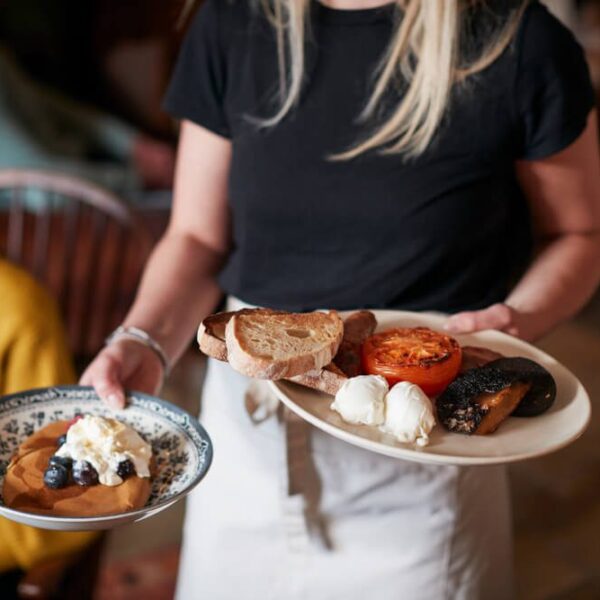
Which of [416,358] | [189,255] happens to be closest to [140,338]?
[189,255]

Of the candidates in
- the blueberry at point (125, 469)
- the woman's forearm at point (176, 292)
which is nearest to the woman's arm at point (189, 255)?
the woman's forearm at point (176, 292)

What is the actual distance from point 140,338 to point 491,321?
1.47 feet

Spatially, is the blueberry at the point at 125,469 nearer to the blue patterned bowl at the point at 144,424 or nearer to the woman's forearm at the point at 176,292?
the blue patterned bowl at the point at 144,424

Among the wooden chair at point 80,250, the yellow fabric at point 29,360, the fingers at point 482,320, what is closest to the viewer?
the fingers at point 482,320

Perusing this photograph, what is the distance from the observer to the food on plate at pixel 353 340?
3.08 feet

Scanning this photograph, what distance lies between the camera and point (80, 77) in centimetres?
502

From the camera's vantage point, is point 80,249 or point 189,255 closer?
point 189,255

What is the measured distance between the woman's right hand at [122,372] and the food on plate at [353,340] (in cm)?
27

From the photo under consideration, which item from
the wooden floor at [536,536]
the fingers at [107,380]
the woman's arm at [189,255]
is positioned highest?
the woman's arm at [189,255]

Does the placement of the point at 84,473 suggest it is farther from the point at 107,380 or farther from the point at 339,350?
the point at 339,350

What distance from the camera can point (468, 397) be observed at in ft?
2.81

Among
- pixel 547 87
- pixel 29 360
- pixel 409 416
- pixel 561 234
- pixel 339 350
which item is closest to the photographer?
pixel 409 416

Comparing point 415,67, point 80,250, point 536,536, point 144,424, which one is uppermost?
point 415,67

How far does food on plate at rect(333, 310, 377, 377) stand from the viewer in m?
0.94
